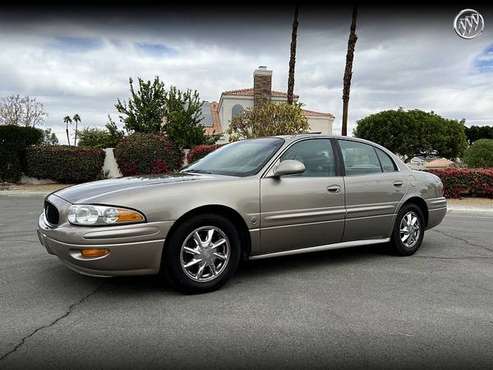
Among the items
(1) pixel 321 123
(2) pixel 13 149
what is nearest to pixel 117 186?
(2) pixel 13 149

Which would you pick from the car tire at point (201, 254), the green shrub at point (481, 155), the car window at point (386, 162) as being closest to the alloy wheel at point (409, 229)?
the car window at point (386, 162)

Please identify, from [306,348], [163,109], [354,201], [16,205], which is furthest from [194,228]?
[163,109]

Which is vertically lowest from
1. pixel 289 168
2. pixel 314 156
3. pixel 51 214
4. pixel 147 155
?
pixel 51 214

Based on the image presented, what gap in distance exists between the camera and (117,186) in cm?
394

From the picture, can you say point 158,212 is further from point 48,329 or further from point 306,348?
point 306,348

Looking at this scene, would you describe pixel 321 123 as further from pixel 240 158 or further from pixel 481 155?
pixel 240 158

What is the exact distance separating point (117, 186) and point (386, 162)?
3.36m

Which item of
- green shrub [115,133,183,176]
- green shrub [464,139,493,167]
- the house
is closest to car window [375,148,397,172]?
green shrub [115,133,183,176]

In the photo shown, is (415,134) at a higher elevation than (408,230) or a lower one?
higher

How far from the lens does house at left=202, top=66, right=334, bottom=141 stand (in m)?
33.4

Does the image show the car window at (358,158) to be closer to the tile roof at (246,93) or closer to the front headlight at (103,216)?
the front headlight at (103,216)

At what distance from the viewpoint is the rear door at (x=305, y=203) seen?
4297 mm

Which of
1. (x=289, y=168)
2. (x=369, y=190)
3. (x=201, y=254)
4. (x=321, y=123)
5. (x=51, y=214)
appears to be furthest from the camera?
(x=321, y=123)

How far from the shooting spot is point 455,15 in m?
1.33
